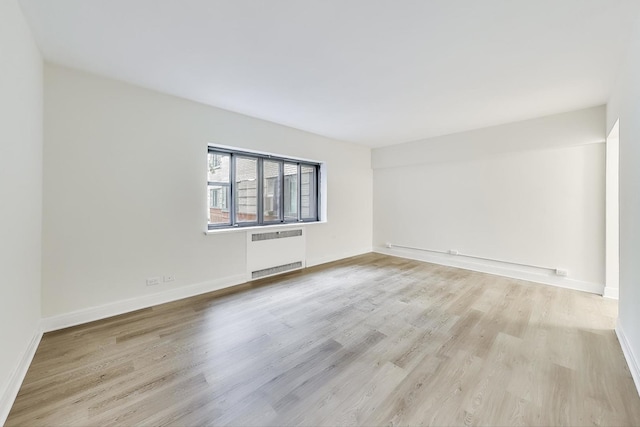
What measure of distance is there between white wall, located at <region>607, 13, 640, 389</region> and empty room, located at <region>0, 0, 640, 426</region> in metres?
0.04

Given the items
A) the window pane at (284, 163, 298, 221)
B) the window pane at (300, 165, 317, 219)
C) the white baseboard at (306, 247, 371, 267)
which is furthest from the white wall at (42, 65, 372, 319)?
the white baseboard at (306, 247, 371, 267)

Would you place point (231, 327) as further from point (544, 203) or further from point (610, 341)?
point (544, 203)

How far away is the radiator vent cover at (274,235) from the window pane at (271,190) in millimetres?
353

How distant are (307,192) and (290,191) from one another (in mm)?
462

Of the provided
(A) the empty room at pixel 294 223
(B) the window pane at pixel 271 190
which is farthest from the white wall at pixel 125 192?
(B) the window pane at pixel 271 190

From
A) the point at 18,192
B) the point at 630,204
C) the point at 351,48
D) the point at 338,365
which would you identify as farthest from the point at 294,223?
the point at 630,204

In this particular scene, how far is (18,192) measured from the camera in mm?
1823

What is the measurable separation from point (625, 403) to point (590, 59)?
284cm

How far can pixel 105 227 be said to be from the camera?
9.12 feet

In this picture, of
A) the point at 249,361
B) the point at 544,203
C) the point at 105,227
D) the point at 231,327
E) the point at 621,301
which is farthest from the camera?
the point at 544,203

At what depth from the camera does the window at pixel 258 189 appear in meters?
3.94

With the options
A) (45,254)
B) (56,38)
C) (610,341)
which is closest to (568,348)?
(610,341)

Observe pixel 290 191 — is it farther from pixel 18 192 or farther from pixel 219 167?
pixel 18 192

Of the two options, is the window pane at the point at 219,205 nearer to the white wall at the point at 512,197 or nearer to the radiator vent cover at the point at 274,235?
the radiator vent cover at the point at 274,235
